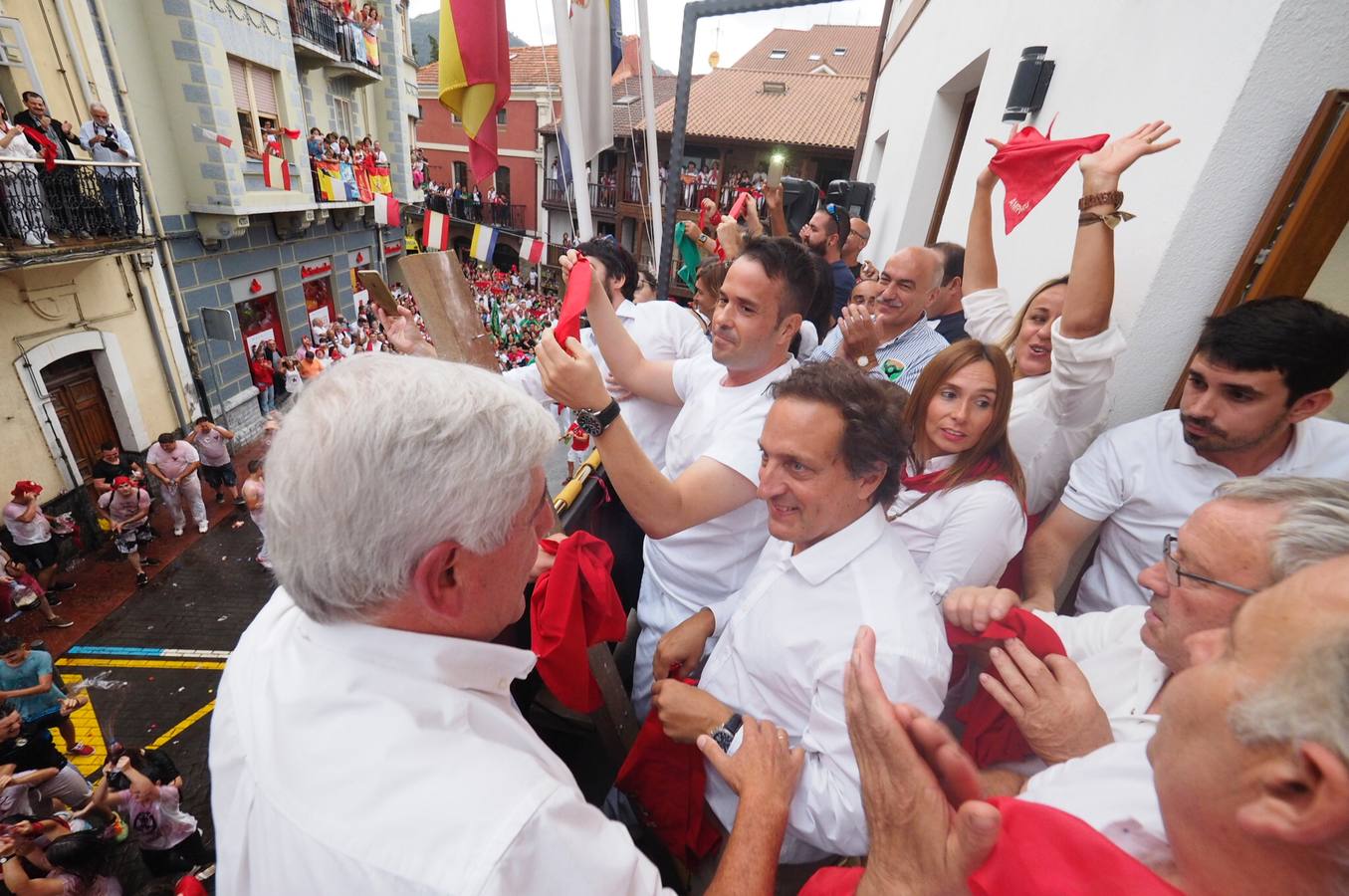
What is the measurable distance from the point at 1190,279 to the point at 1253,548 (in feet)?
5.29

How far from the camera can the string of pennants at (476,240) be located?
4.93 m

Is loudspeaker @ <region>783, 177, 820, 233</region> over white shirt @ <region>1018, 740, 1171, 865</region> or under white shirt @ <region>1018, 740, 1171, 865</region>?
Result: over

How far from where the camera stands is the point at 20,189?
7.02 metres

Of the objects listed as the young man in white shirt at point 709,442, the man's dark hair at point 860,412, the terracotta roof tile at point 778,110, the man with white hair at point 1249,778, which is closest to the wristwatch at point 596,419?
the young man in white shirt at point 709,442

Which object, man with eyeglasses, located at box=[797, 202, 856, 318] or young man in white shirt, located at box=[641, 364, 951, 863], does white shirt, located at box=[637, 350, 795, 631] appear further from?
man with eyeglasses, located at box=[797, 202, 856, 318]

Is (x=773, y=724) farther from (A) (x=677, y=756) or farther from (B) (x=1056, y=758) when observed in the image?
(B) (x=1056, y=758)

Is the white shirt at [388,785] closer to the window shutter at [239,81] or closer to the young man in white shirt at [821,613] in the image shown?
the young man in white shirt at [821,613]

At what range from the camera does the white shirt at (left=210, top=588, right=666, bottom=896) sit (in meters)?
0.84

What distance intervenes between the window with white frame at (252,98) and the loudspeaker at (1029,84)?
13.1 m

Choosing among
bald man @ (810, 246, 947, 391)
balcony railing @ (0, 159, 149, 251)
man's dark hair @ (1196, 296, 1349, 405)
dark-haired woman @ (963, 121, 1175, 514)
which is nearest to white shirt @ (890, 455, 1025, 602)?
dark-haired woman @ (963, 121, 1175, 514)

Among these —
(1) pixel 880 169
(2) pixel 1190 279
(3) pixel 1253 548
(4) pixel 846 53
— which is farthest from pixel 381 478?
(4) pixel 846 53

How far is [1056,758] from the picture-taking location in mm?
1296

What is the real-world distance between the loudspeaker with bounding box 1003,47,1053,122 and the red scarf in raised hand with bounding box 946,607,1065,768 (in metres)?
3.51

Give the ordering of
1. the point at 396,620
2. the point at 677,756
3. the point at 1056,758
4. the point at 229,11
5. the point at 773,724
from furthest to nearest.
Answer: the point at 229,11 → the point at 677,756 → the point at 773,724 → the point at 1056,758 → the point at 396,620
